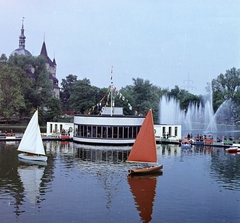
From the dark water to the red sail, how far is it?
1.46 meters

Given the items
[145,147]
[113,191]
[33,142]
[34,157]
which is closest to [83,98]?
[33,142]

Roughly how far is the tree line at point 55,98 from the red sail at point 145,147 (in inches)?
1479

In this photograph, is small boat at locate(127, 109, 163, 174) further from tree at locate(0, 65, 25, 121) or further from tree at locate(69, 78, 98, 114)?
tree at locate(69, 78, 98, 114)

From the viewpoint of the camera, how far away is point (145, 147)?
27.3 m

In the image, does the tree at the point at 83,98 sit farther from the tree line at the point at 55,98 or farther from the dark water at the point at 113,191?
the dark water at the point at 113,191

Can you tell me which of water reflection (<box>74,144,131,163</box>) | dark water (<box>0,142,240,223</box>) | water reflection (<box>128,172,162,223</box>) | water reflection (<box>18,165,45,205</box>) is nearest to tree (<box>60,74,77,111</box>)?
water reflection (<box>74,144,131,163</box>)

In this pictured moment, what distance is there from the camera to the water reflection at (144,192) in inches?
714

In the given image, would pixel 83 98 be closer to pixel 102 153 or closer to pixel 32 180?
pixel 102 153

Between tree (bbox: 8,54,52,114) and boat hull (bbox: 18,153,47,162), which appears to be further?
tree (bbox: 8,54,52,114)

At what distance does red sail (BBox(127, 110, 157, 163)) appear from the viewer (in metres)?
27.2

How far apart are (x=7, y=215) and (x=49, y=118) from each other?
206 ft

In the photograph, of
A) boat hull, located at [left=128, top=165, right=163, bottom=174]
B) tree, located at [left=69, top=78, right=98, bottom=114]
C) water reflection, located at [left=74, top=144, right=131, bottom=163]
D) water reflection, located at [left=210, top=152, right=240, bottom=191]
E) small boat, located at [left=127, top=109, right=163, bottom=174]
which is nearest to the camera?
water reflection, located at [left=210, top=152, right=240, bottom=191]

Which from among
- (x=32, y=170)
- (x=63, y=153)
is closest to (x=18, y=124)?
(x=63, y=153)

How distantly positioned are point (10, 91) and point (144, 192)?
60929 mm
